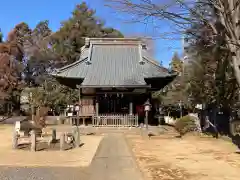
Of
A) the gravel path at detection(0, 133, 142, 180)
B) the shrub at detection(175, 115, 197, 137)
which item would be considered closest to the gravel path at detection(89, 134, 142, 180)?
the gravel path at detection(0, 133, 142, 180)

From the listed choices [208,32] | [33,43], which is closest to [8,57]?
[33,43]

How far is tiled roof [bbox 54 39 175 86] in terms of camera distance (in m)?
24.3

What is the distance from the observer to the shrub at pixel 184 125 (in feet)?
63.7

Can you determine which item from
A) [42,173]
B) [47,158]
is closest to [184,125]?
[47,158]

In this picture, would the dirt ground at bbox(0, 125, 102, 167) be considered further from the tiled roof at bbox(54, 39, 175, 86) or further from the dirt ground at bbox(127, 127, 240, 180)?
the tiled roof at bbox(54, 39, 175, 86)

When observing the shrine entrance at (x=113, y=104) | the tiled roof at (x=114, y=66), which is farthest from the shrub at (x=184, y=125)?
the shrine entrance at (x=113, y=104)

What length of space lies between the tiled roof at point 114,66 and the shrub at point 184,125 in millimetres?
4606

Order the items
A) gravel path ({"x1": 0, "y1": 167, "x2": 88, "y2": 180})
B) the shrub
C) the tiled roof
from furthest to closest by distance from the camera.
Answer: the tiled roof → the shrub → gravel path ({"x1": 0, "y1": 167, "x2": 88, "y2": 180})

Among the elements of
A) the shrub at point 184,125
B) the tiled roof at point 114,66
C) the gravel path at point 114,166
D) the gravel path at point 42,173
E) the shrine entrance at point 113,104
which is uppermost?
the tiled roof at point 114,66

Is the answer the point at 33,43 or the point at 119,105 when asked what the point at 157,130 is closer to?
the point at 119,105

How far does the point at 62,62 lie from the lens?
48188 millimetres

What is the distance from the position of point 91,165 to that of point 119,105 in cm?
1623

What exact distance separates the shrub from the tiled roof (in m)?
4.61

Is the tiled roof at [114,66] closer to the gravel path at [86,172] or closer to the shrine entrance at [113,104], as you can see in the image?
the shrine entrance at [113,104]
